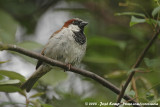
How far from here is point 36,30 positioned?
14.4 feet

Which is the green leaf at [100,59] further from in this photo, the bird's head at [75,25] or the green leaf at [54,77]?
the green leaf at [54,77]

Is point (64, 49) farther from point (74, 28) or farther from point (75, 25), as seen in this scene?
point (75, 25)

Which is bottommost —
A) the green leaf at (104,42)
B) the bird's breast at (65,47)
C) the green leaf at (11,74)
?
the green leaf at (104,42)

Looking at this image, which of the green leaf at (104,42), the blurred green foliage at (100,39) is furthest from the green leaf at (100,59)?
the green leaf at (104,42)

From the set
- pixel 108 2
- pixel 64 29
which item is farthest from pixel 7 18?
pixel 108 2

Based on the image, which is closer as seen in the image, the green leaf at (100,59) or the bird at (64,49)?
the bird at (64,49)

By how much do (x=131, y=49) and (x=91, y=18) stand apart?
0.79m

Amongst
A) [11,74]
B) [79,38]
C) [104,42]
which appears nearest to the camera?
[11,74]

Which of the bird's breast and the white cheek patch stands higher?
the white cheek patch

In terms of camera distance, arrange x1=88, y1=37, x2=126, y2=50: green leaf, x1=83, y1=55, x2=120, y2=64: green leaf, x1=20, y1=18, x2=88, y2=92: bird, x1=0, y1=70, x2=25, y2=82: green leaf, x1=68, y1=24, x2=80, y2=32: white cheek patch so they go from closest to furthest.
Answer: x1=0, y1=70, x2=25, y2=82: green leaf, x1=20, y1=18, x2=88, y2=92: bird, x1=68, y1=24, x2=80, y2=32: white cheek patch, x1=88, y1=37, x2=126, y2=50: green leaf, x1=83, y1=55, x2=120, y2=64: green leaf

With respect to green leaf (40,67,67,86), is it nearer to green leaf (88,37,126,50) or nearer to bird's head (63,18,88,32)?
bird's head (63,18,88,32)

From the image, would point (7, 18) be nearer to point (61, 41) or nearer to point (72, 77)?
point (61, 41)

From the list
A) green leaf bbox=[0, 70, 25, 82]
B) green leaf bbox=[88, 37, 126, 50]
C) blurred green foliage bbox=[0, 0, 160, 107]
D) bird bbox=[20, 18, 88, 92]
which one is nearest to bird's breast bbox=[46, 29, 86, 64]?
bird bbox=[20, 18, 88, 92]

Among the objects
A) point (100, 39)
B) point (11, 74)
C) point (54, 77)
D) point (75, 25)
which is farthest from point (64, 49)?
point (11, 74)
